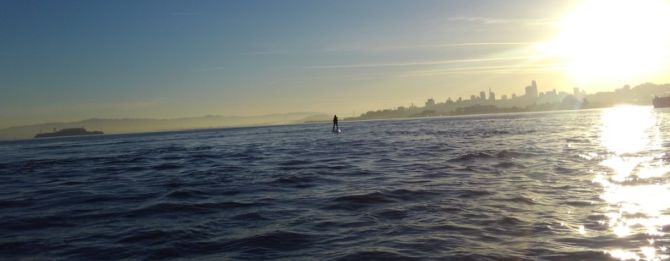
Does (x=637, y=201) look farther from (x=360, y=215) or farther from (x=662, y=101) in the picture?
(x=662, y=101)

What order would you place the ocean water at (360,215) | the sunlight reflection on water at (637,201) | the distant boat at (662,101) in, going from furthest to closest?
the distant boat at (662,101), the ocean water at (360,215), the sunlight reflection on water at (637,201)

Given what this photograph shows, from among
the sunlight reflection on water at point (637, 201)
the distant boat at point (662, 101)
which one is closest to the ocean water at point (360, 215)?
the sunlight reflection on water at point (637, 201)

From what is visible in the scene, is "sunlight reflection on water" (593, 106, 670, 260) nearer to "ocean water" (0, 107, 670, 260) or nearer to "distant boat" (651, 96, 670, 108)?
"ocean water" (0, 107, 670, 260)

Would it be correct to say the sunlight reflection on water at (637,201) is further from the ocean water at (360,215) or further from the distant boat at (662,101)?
the distant boat at (662,101)

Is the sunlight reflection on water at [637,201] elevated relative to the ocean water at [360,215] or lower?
lower

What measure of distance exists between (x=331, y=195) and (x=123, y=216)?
19.2 feet

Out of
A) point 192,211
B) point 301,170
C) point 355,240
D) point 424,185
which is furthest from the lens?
point 301,170

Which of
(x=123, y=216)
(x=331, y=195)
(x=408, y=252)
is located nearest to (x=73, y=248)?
(x=123, y=216)

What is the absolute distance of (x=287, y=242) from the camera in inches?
377

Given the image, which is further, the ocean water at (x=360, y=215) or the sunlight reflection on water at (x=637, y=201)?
the ocean water at (x=360, y=215)

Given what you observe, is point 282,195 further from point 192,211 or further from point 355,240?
point 355,240

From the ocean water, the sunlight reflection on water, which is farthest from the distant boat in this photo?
the ocean water

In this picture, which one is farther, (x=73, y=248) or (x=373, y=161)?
(x=373, y=161)

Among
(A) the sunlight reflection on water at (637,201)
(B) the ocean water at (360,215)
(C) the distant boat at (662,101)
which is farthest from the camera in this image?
(C) the distant boat at (662,101)
